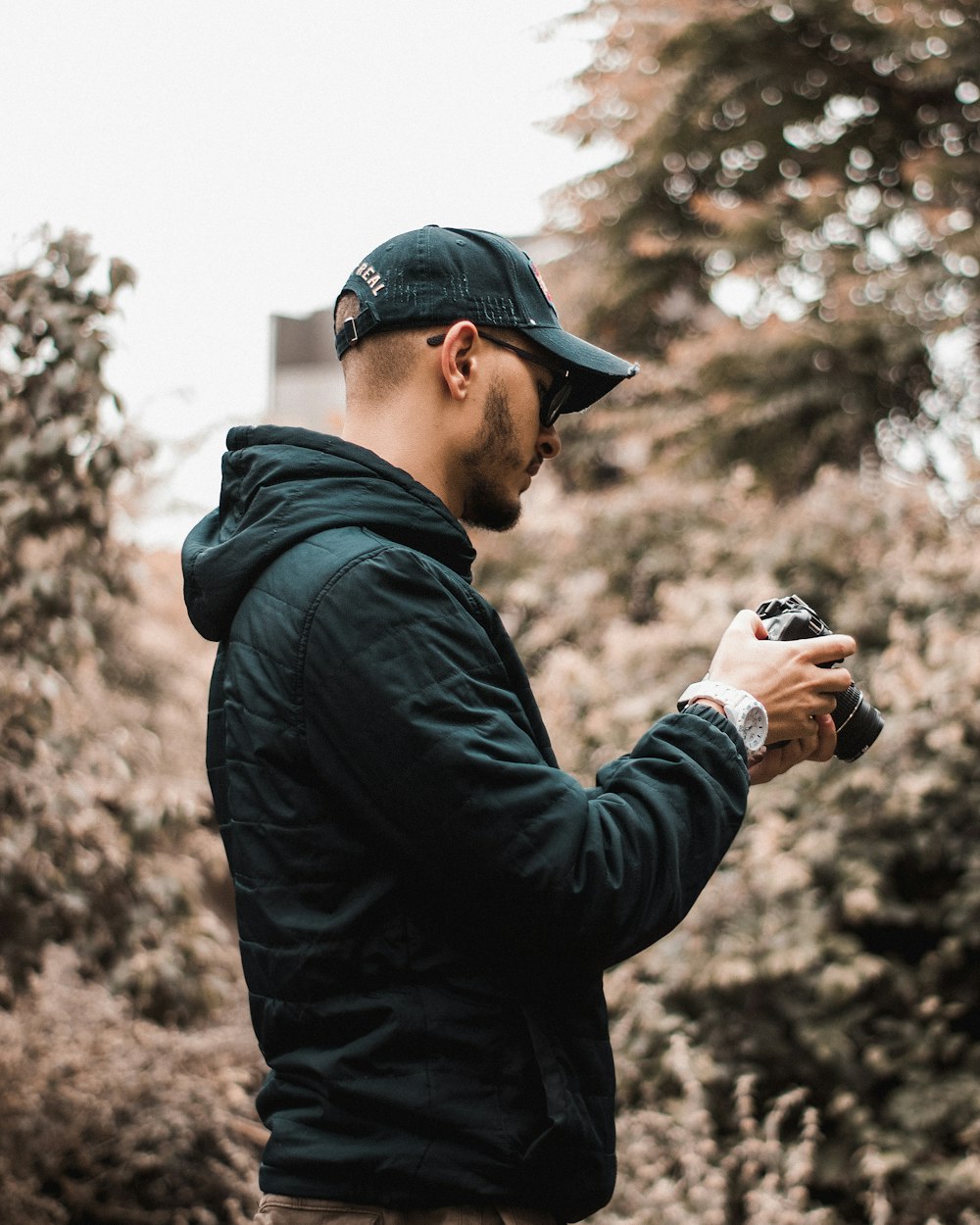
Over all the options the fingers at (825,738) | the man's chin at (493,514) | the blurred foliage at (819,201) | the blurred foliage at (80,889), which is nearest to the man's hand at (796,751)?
the fingers at (825,738)

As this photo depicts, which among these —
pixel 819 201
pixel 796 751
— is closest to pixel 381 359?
pixel 796 751

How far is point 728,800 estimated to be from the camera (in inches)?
57.0

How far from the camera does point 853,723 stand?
67.9 inches

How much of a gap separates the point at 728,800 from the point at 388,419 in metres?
0.66

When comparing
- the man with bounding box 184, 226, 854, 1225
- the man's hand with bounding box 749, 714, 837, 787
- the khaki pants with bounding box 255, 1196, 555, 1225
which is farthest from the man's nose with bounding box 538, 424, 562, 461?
the khaki pants with bounding box 255, 1196, 555, 1225

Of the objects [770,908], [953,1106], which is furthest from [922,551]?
[953,1106]

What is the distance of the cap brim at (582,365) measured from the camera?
64.0 inches

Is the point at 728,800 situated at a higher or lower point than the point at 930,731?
higher

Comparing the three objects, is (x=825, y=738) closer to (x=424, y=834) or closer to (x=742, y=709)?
(x=742, y=709)

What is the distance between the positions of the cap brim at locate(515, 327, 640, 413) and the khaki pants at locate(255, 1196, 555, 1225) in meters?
1.01

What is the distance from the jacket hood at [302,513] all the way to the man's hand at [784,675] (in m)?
0.37

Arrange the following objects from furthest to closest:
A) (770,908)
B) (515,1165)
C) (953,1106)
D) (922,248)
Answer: (922,248)
(770,908)
(953,1106)
(515,1165)

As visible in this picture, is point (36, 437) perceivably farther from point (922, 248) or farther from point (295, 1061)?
point (922, 248)

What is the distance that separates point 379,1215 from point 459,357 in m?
1.03
